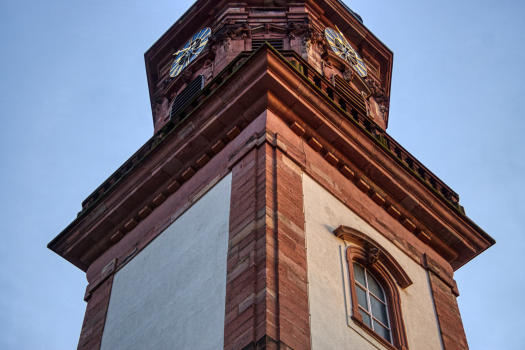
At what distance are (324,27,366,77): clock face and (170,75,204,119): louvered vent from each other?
12.0 feet

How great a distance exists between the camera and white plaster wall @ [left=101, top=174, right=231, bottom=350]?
51.5 feet

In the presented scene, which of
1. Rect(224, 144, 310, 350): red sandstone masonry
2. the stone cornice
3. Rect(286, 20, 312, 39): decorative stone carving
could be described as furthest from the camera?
Rect(286, 20, 312, 39): decorative stone carving

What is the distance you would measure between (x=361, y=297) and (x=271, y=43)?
9.35 m

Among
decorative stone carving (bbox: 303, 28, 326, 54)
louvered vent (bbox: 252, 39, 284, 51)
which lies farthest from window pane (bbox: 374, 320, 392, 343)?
louvered vent (bbox: 252, 39, 284, 51)

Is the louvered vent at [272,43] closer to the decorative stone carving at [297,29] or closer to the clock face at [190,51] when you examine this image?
the decorative stone carving at [297,29]

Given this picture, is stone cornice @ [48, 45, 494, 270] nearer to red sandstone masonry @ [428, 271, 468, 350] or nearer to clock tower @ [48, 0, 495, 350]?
clock tower @ [48, 0, 495, 350]

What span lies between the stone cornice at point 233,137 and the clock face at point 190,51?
502cm

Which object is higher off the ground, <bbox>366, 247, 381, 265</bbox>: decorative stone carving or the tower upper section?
the tower upper section

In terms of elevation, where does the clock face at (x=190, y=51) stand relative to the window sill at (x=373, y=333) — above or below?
above

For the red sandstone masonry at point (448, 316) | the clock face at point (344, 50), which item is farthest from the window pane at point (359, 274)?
the clock face at point (344, 50)

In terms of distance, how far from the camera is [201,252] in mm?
17188

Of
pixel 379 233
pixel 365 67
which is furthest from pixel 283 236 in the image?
pixel 365 67

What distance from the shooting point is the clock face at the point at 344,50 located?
1007 inches

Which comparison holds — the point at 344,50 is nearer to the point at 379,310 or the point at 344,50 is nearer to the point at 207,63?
the point at 207,63
